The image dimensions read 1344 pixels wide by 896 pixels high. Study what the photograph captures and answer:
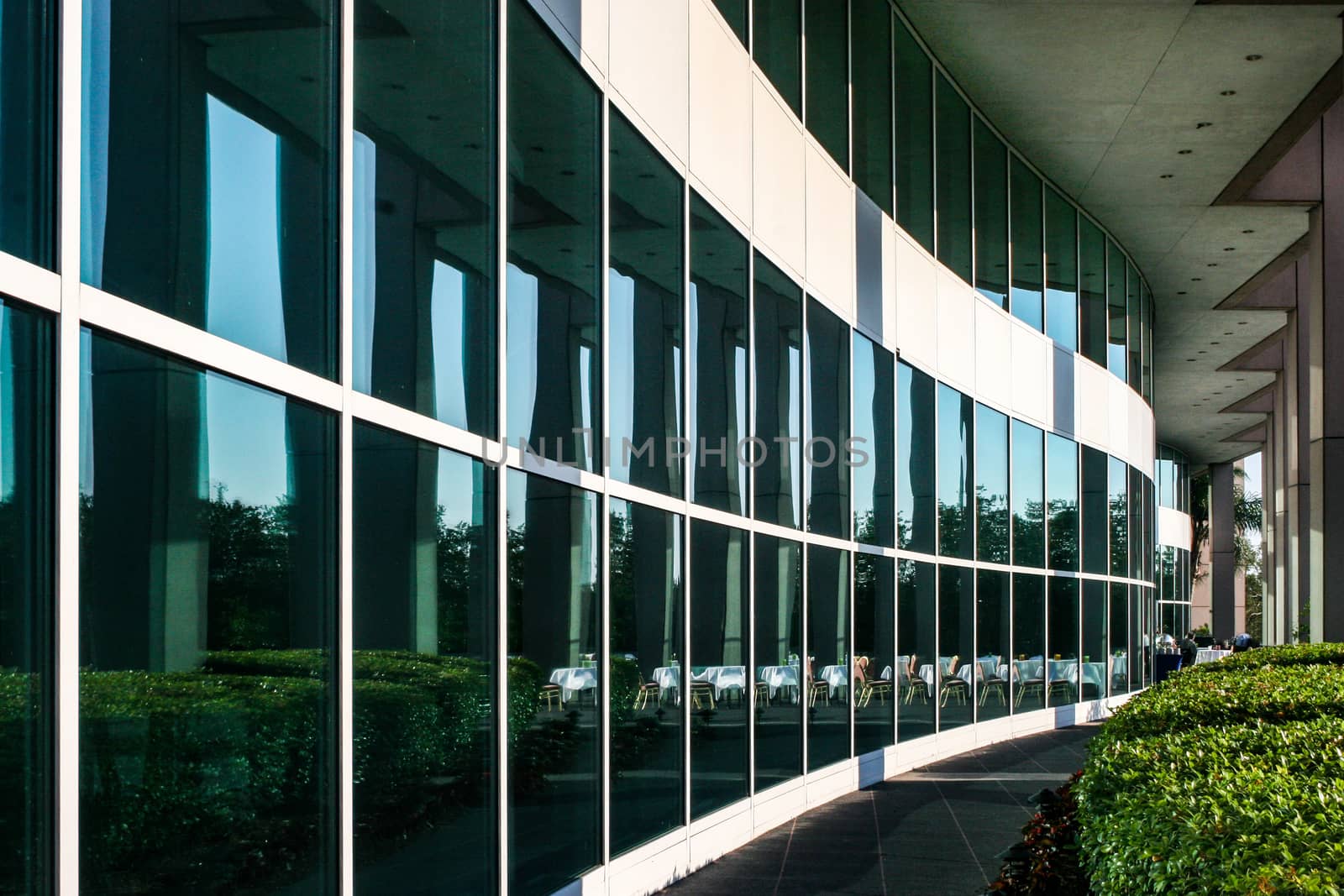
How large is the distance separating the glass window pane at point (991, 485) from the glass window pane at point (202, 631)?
15.3 metres

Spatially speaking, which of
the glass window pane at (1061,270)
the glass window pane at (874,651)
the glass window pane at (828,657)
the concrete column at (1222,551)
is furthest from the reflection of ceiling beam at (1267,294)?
the concrete column at (1222,551)

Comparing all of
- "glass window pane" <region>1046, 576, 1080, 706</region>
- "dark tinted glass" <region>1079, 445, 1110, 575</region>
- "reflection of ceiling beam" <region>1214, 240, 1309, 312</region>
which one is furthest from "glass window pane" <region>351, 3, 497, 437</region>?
"reflection of ceiling beam" <region>1214, 240, 1309, 312</region>

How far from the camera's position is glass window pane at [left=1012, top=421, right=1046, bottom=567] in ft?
70.0

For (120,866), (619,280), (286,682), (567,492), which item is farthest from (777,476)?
(120,866)

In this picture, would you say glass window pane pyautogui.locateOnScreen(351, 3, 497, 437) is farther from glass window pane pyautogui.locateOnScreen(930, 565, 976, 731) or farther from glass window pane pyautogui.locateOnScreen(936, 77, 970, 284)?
glass window pane pyautogui.locateOnScreen(936, 77, 970, 284)

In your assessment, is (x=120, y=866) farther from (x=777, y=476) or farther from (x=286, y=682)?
(x=777, y=476)

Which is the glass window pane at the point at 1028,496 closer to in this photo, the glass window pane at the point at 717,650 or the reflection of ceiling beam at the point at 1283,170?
the reflection of ceiling beam at the point at 1283,170

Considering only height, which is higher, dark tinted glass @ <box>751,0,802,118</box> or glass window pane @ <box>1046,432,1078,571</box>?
dark tinted glass @ <box>751,0,802,118</box>

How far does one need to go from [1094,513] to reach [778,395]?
→ 1334 cm

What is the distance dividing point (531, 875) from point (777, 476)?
5802 mm

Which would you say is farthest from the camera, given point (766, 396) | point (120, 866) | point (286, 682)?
point (766, 396)

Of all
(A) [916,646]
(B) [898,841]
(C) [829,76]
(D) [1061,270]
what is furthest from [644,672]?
(D) [1061,270]

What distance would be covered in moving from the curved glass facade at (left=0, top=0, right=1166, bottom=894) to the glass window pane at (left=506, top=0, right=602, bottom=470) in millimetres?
30

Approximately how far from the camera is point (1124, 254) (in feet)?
90.2
